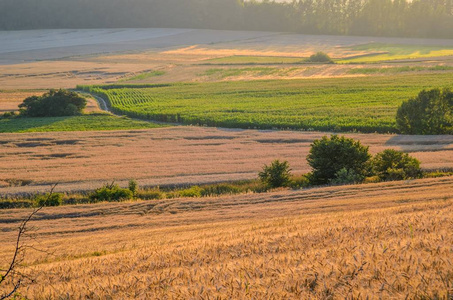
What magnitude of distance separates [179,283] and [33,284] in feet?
13.9

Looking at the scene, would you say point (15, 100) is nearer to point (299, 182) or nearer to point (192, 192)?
point (192, 192)

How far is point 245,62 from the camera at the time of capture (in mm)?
121000

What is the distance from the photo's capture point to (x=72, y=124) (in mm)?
61875

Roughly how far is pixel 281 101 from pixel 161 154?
3304cm

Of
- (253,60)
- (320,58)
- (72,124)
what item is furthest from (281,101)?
(253,60)

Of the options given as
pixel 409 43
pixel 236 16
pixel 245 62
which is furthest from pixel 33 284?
pixel 236 16

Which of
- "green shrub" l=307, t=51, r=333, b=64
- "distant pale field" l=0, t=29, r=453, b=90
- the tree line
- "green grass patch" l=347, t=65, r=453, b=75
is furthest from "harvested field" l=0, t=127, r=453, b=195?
the tree line

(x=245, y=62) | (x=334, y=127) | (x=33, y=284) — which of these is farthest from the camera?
(x=245, y=62)

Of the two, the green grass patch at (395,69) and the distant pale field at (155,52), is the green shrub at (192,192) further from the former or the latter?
the green grass patch at (395,69)

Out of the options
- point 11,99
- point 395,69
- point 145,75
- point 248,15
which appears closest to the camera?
point 11,99

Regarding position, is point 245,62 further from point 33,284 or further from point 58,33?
point 33,284

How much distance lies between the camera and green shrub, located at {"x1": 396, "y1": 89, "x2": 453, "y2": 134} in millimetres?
49000

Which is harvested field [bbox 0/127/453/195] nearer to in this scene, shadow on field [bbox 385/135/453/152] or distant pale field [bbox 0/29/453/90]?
shadow on field [bbox 385/135/453/152]

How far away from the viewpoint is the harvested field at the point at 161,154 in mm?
35344
